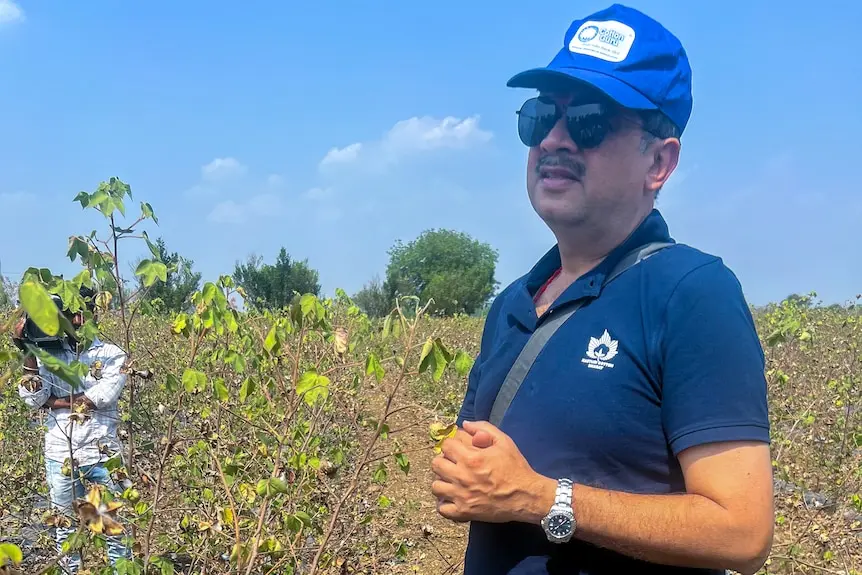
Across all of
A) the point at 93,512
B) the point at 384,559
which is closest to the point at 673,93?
the point at 93,512

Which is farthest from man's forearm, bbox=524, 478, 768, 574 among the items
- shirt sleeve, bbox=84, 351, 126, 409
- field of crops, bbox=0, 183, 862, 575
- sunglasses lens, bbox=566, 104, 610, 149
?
shirt sleeve, bbox=84, 351, 126, 409

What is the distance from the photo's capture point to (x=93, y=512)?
1.34m

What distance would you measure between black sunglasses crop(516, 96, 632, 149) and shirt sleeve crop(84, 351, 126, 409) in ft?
9.36

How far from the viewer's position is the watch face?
1208 millimetres

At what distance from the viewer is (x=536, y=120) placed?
5.48 ft

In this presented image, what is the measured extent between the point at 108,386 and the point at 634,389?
10.9 feet

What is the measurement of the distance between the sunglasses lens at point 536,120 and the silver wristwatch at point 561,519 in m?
0.83

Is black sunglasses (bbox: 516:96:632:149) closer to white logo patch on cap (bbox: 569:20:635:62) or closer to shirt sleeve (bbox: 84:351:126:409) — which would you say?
white logo patch on cap (bbox: 569:20:635:62)

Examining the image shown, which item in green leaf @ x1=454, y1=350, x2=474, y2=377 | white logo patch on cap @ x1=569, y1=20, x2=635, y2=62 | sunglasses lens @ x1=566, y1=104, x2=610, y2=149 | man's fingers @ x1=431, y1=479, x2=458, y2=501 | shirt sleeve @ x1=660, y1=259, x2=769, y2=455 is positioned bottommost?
man's fingers @ x1=431, y1=479, x2=458, y2=501

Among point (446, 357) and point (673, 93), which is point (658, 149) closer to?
point (673, 93)

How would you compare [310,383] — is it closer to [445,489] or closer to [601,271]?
[445,489]

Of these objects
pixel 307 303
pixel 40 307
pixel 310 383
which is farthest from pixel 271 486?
pixel 40 307

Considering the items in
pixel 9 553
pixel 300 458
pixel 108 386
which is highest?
pixel 108 386

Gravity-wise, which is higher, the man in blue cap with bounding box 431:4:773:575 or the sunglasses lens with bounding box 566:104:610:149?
the sunglasses lens with bounding box 566:104:610:149
